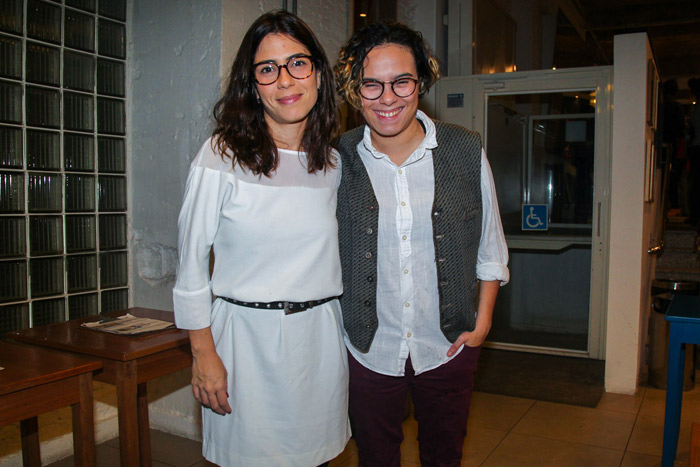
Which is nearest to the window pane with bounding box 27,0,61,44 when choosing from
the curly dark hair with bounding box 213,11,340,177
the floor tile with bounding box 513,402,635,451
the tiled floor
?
the curly dark hair with bounding box 213,11,340,177

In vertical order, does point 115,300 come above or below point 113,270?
below

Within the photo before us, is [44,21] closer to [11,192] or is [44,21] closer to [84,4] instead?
[84,4]

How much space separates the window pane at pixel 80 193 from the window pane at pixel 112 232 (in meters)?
0.10

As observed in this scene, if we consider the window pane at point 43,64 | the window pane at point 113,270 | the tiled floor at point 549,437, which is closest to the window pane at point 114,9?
the window pane at point 43,64

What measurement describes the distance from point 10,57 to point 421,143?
69.3 inches

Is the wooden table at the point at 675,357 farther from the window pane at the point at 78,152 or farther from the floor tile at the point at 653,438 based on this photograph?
Result: the window pane at the point at 78,152

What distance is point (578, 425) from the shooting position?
3266mm

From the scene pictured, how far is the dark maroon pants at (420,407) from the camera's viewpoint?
1.62 m

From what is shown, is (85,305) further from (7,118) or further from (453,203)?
(453,203)

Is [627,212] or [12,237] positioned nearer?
[12,237]

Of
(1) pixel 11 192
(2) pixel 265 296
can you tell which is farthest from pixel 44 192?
(2) pixel 265 296

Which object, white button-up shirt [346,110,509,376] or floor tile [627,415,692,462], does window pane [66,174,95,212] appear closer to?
white button-up shirt [346,110,509,376]

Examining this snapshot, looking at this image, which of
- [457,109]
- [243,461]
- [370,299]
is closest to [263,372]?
[243,461]

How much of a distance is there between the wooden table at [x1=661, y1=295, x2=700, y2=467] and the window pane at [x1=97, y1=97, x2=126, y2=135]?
2.55 meters
